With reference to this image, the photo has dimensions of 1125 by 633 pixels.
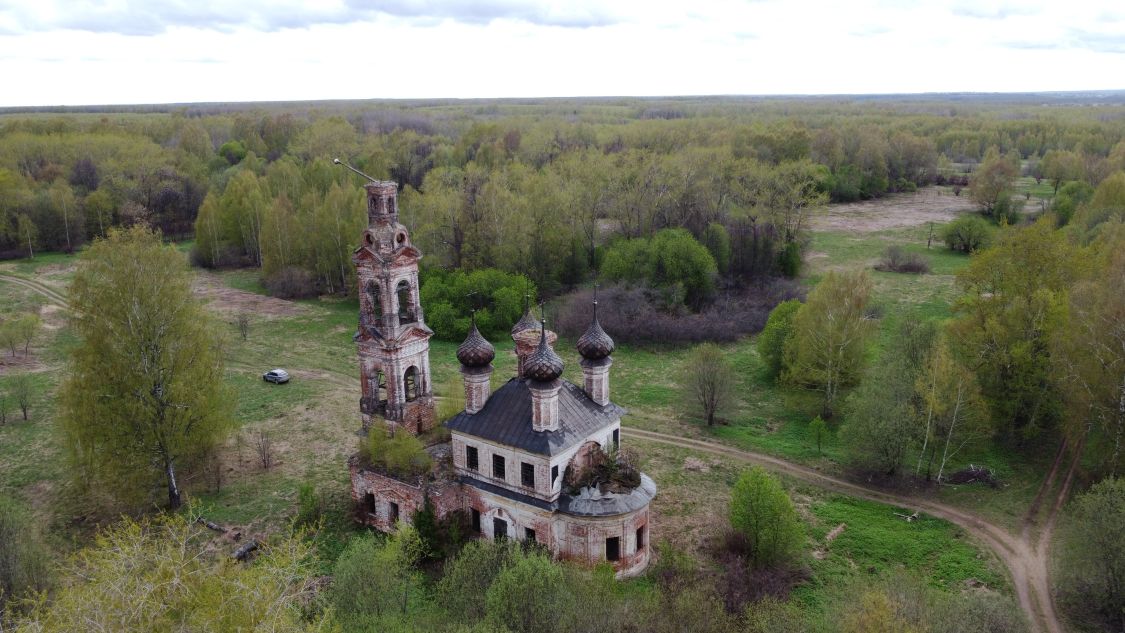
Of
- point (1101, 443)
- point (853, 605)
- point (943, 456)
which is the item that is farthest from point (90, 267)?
point (1101, 443)

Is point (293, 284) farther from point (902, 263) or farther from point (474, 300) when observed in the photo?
point (902, 263)

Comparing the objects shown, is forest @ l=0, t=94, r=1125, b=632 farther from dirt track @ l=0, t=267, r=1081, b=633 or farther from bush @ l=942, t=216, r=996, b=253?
bush @ l=942, t=216, r=996, b=253

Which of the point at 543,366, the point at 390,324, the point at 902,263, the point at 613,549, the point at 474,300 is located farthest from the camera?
the point at 902,263

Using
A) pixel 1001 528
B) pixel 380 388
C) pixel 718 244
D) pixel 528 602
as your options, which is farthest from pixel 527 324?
pixel 718 244

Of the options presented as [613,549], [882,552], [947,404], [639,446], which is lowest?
[882,552]

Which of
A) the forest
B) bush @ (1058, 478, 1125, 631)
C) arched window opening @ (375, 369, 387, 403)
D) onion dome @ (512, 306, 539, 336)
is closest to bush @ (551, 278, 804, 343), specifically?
the forest

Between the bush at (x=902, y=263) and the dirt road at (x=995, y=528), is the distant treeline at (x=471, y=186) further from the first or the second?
the dirt road at (x=995, y=528)

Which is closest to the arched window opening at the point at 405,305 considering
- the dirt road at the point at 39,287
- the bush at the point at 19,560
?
the bush at the point at 19,560

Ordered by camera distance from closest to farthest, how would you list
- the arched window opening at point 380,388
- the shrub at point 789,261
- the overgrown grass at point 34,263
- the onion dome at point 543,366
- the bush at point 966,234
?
the onion dome at point 543,366, the arched window opening at point 380,388, the shrub at point 789,261, the overgrown grass at point 34,263, the bush at point 966,234
